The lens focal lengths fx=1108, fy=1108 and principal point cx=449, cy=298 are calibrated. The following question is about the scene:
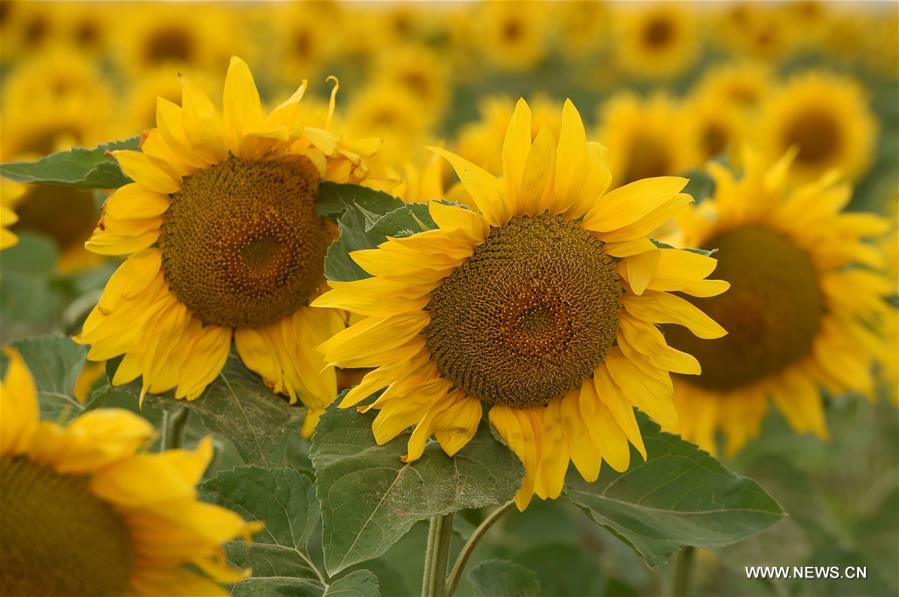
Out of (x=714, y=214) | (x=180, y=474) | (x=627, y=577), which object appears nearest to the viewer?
(x=180, y=474)

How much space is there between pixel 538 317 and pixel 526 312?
20mm

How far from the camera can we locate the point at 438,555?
1436 millimetres

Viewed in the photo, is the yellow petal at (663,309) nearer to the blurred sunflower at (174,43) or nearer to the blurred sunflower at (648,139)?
the blurred sunflower at (648,139)

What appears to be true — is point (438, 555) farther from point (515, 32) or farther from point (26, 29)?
point (515, 32)

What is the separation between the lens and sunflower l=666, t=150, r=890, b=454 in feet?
7.66

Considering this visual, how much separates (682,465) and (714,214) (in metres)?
0.85

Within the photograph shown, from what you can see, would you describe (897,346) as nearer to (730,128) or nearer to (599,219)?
(599,219)

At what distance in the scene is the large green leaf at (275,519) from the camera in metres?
1.41

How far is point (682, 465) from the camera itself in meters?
1.55

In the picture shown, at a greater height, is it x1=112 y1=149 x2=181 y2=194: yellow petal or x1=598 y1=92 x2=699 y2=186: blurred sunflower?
x1=112 y1=149 x2=181 y2=194: yellow petal

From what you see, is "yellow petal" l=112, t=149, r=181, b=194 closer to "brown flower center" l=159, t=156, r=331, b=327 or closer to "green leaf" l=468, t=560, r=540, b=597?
"brown flower center" l=159, t=156, r=331, b=327

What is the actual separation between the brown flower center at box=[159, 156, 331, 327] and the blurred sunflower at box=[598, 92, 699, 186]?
3.14m

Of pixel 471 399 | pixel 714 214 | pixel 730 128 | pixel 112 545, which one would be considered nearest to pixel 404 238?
pixel 471 399

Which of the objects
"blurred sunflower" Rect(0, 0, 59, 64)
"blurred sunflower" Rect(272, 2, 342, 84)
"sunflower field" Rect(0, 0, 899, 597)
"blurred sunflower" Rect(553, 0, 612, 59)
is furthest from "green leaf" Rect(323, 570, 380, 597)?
"blurred sunflower" Rect(553, 0, 612, 59)
